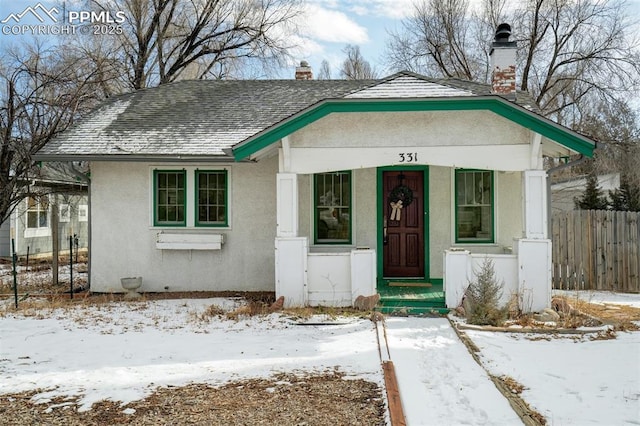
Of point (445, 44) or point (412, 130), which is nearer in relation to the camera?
point (412, 130)

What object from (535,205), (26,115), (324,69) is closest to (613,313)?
(535,205)

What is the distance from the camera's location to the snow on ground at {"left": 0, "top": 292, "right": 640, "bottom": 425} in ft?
16.2

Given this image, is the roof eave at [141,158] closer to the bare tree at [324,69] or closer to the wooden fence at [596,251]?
the wooden fence at [596,251]

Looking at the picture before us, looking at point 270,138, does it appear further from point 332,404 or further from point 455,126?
point 332,404

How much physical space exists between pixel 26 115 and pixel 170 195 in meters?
4.84

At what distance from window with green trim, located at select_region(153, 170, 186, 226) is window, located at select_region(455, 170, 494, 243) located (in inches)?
230

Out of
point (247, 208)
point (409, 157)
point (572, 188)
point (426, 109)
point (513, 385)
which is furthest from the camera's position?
point (572, 188)

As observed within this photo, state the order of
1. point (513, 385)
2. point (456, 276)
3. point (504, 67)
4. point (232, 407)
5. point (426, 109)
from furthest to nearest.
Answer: point (504, 67), point (456, 276), point (426, 109), point (513, 385), point (232, 407)

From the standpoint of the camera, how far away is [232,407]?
485cm

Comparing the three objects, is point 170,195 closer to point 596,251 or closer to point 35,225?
point 596,251

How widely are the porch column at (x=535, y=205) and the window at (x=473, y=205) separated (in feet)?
6.28

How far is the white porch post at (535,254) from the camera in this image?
878 centimetres

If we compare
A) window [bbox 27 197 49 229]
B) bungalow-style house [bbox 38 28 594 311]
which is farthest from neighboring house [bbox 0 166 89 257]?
bungalow-style house [bbox 38 28 594 311]

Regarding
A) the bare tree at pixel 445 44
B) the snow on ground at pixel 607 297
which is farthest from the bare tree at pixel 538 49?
the snow on ground at pixel 607 297
